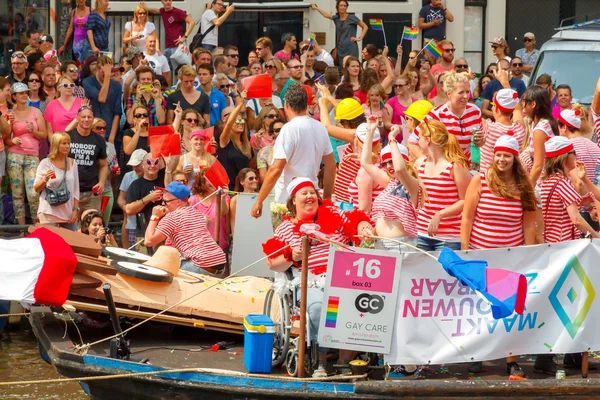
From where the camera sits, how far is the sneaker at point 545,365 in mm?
8516

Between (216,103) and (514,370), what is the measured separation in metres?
7.99

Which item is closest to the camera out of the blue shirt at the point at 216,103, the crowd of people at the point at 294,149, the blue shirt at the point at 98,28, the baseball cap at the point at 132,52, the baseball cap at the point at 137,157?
the crowd of people at the point at 294,149

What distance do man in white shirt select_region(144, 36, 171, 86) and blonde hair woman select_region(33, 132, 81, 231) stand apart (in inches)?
170

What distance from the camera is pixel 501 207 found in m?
8.34

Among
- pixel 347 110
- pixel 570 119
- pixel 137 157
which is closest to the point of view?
pixel 347 110

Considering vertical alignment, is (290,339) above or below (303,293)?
below

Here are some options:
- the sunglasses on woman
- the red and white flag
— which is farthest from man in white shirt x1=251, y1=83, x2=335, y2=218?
the sunglasses on woman

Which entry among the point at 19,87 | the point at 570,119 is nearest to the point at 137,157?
the point at 19,87

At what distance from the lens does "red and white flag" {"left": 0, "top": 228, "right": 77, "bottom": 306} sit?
8898mm

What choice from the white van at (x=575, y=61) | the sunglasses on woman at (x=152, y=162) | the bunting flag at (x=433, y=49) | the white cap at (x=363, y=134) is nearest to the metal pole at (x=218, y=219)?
the sunglasses on woman at (x=152, y=162)

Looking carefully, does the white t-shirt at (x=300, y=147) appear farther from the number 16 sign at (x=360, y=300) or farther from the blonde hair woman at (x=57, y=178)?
the blonde hair woman at (x=57, y=178)

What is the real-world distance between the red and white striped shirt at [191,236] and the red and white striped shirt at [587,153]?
3672mm

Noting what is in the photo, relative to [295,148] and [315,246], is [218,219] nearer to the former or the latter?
[295,148]

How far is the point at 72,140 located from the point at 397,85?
15.7ft
